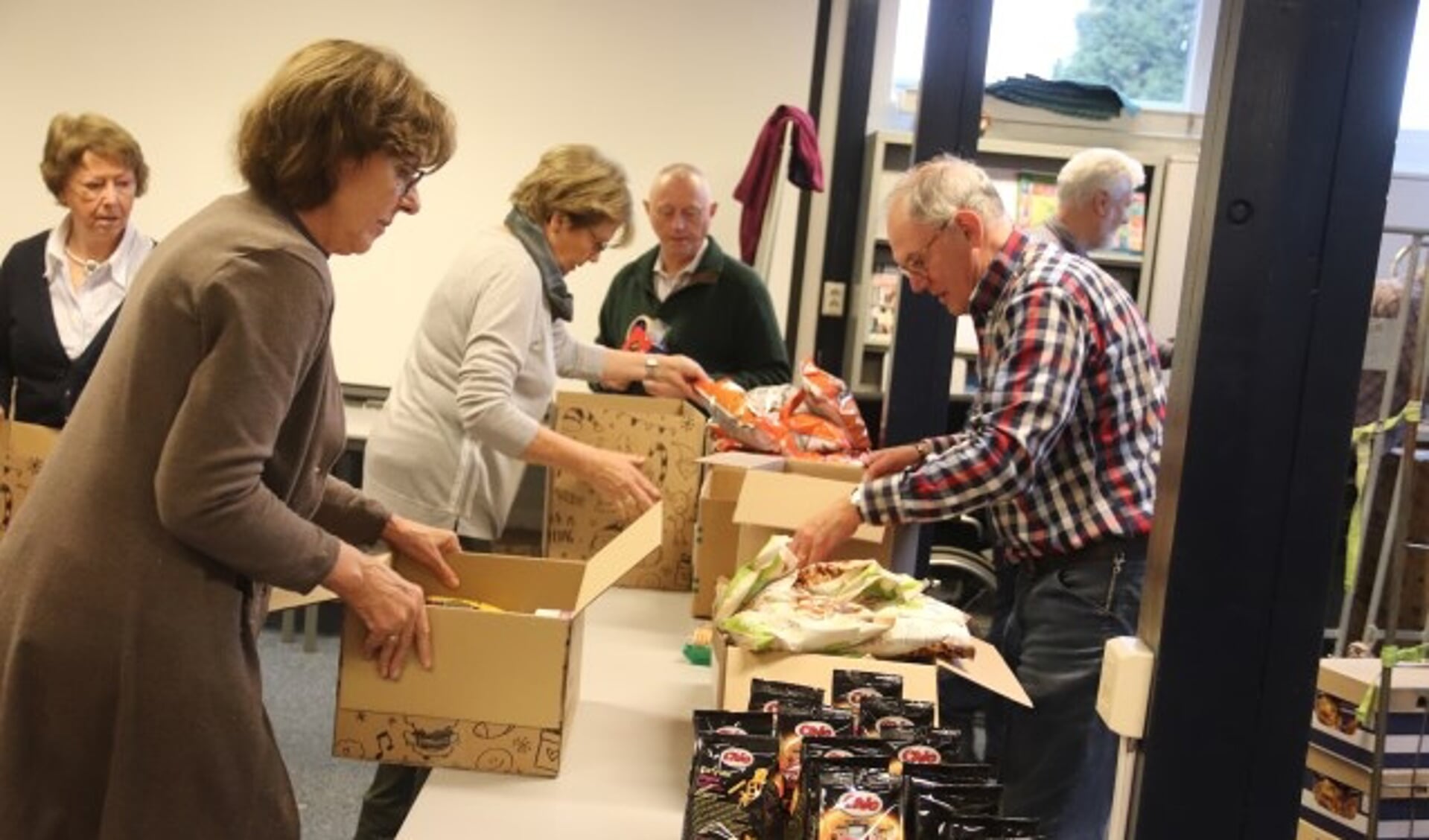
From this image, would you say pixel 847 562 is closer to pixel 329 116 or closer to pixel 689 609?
pixel 689 609

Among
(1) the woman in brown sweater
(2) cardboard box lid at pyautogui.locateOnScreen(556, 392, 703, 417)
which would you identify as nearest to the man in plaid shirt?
(2) cardboard box lid at pyautogui.locateOnScreen(556, 392, 703, 417)

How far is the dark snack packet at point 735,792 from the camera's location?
4.16 ft

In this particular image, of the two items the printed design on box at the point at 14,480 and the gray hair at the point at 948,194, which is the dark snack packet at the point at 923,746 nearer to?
the gray hair at the point at 948,194

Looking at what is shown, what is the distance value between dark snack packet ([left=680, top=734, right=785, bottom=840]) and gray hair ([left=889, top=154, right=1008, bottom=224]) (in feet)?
3.49

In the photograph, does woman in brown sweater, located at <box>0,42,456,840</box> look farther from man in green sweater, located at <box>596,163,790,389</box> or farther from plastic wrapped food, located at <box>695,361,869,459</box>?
man in green sweater, located at <box>596,163,790,389</box>

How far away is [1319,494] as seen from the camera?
1072mm

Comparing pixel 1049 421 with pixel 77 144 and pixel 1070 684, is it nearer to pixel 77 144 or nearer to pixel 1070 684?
pixel 1070 684

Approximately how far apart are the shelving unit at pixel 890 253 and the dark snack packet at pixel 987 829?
3.58 m

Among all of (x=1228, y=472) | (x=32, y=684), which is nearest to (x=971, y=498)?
(x=1228, y=472)

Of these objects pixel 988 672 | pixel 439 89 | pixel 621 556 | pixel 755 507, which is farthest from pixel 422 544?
pixel 439 89

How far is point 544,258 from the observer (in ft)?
7.77

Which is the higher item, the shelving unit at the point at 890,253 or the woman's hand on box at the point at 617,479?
the shelving unit at the point at 890,253

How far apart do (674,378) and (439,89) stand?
2.31m

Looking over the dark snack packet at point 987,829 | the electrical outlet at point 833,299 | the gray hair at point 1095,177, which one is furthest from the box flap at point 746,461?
the electrical outlet at point 833,299
